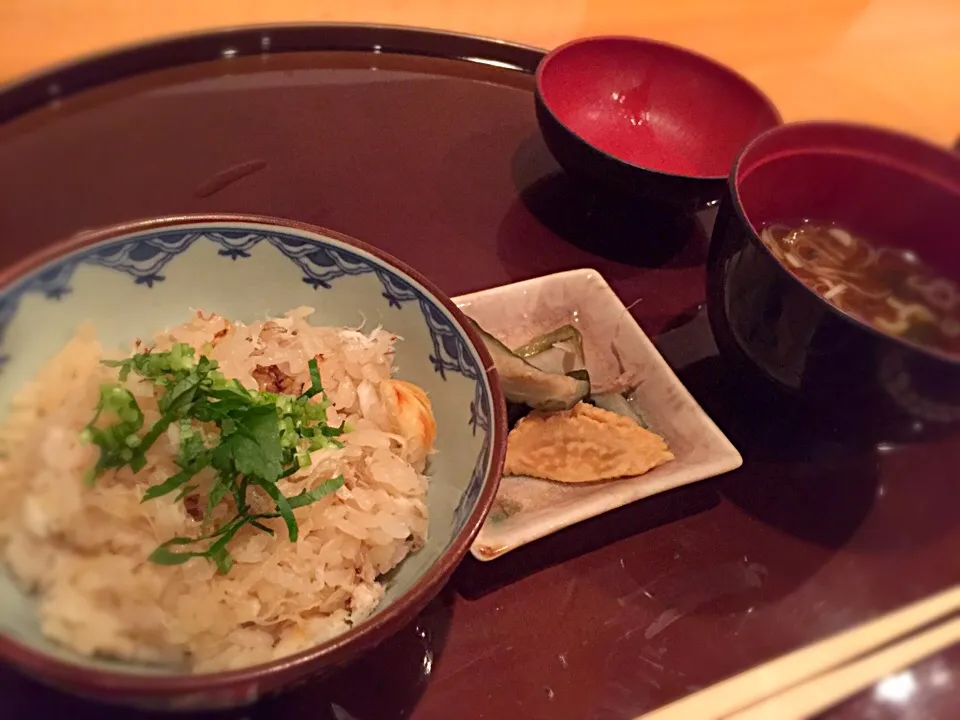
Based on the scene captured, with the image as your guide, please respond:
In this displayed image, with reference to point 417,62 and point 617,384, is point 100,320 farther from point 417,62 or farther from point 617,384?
point 417,62

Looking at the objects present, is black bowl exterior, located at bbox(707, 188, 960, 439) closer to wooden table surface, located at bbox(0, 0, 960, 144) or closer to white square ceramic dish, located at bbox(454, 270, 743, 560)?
white square ceramic dish, located at bbox(454, 270, 743, 560)

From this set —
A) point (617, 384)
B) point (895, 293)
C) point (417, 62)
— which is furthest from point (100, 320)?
point (895, 293)

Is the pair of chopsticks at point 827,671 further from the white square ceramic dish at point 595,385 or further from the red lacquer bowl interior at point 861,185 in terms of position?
the red lacquer bowl interior at point 861,185

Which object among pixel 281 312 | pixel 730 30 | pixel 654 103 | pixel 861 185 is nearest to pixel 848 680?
pixel 861 185

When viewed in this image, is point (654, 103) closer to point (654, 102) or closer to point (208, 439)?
point (654, 102)

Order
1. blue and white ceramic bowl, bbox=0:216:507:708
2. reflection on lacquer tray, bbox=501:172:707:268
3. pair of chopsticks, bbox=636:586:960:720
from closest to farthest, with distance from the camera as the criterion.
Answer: blue and white ceramic bowl, bbox=0:216:507:708 < pair of chopsticks, bbox=636:586:960:720 < reflection on lacquer tray, bbox=501:172:707:268

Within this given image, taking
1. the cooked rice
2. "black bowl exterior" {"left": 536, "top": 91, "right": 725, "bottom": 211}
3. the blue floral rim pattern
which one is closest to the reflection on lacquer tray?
"black bowl exterior" {"left": 536, "top": 91, "right": 725, "bottom": 211}

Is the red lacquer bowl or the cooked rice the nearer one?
the cooked rice
